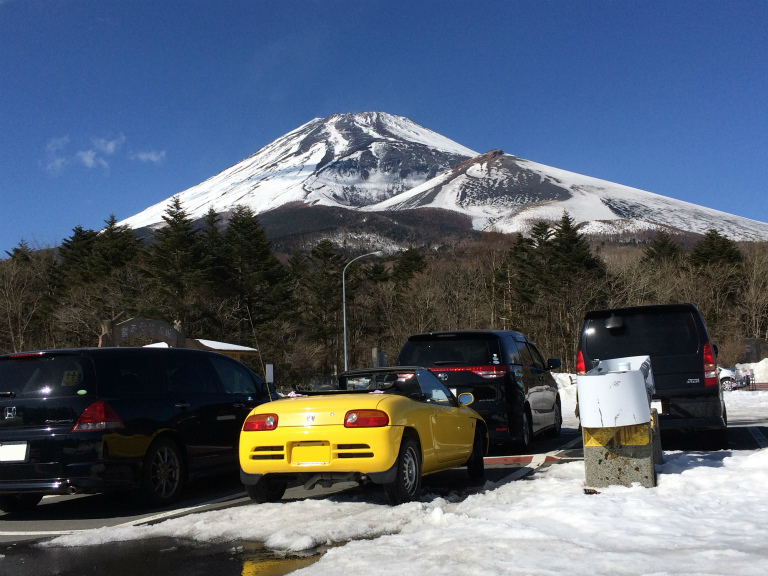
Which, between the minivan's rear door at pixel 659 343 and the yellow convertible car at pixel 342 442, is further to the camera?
the minivan's rear door at pixel 659 343

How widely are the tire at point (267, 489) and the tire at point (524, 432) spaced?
4052 millimetres

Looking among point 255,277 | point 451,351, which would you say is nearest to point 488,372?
point 451,351

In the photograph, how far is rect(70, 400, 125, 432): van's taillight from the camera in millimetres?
6875

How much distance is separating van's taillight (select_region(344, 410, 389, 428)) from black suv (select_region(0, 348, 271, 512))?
222 cm

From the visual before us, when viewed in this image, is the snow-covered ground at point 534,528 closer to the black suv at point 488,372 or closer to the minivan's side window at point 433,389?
the minivan's side window at point 433,389

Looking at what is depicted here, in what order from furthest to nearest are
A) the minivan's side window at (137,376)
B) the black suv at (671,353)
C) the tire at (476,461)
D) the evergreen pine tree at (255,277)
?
the evergreen pine tree at (255,277) < the black suv at (671,353) < the tire at (476,461) < the minivan's side window at (137,376)

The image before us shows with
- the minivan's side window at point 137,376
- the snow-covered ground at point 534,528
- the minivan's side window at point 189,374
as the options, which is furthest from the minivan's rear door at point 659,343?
the minivan's side window at point 137,376

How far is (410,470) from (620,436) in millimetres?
1889

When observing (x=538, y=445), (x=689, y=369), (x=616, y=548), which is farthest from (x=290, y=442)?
(x=538, y=445)

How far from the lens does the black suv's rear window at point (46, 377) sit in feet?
23.1

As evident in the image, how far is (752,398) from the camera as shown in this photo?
22.0 meters

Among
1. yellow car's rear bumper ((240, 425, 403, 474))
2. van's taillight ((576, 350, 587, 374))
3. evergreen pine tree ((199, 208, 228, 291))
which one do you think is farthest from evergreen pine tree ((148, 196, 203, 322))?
yellow car's rear bumper ((240, 425, 403, 474))

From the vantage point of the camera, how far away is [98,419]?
6.93 m

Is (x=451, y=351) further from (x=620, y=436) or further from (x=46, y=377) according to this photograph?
(x=46, y=377)
